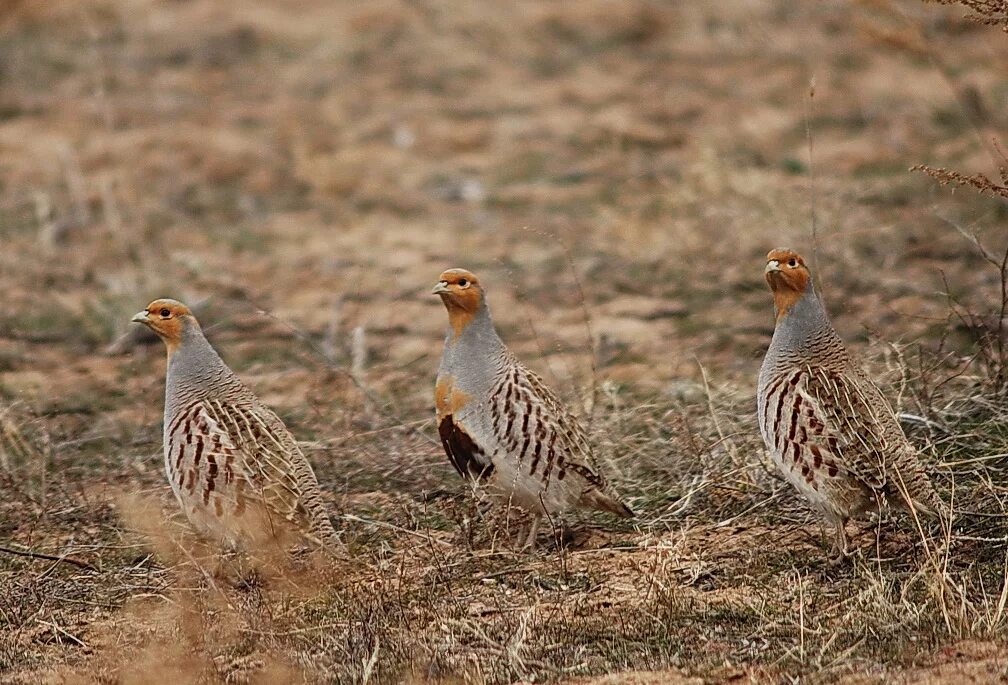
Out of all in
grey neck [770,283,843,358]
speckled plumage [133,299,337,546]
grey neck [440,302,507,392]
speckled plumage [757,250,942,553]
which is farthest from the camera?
grey neck [440,302,507,392]

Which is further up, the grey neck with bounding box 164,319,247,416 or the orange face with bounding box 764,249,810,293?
the orange face with bounding box 764,249,810,293

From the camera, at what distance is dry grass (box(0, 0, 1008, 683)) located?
5.02 meters

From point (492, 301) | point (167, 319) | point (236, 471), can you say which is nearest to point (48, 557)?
point (236, 471)

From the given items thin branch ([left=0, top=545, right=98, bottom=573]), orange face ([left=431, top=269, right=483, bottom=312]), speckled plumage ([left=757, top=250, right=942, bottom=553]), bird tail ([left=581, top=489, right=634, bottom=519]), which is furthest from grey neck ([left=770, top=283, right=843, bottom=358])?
thin branch ([left=0, top=545, right=98, bottom=573])

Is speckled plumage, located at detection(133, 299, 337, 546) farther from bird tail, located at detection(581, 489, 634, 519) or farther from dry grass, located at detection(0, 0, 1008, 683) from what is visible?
bird tail, located at detection(581, 489, 634, 519)

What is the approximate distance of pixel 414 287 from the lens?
32.3 ft

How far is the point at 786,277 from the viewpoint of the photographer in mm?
5641

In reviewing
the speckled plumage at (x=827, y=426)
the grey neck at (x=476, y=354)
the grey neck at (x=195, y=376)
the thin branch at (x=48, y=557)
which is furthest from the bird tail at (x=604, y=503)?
the thin branch at (x=48, y=557)

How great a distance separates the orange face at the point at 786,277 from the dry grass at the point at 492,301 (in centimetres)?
80

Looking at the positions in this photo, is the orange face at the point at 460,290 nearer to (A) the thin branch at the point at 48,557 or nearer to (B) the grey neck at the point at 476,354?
(B) the grey neck at the point at 476,354

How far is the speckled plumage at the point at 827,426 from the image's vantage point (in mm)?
5289

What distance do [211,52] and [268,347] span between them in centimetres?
595

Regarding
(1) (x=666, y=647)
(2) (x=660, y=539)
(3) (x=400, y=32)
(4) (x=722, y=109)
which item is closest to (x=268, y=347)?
(2) (x=660, y=539)

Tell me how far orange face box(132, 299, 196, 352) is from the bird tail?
1654mm
